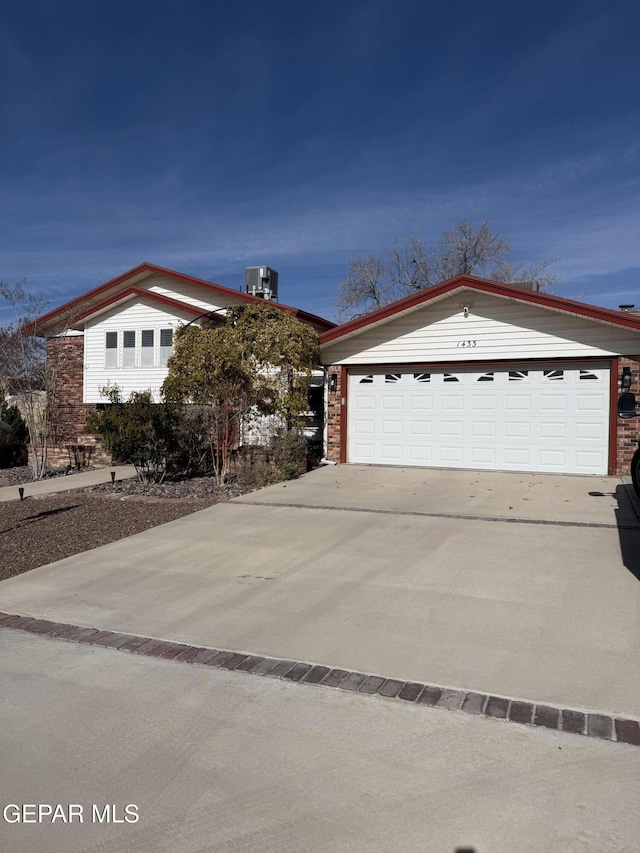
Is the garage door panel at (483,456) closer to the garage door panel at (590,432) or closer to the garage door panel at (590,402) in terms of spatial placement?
the garage door panel at (590,432)

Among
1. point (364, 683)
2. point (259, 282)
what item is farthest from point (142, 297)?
point (364, 683)

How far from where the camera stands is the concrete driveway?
4.16 m

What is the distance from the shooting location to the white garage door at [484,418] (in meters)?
12.6

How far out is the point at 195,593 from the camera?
5.71 meters

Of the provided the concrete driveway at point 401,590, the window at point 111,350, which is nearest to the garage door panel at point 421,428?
the concrete driveway at point 401,590

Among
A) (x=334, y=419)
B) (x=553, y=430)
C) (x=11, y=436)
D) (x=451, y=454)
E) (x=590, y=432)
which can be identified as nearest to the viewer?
(x=590, y=432)

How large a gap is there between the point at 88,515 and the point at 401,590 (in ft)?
19.5

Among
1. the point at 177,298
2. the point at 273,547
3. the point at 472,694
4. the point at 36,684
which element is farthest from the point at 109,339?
the point at 472,694

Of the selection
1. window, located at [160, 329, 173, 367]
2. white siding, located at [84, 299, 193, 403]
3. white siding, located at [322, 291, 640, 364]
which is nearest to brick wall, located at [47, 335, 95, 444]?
white siding, located at [84, 299, 193, 403]

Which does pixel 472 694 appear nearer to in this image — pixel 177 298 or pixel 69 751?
pixel 69 751

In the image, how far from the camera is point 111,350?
17938 mm

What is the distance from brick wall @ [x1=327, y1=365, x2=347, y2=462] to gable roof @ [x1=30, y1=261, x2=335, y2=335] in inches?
82.3

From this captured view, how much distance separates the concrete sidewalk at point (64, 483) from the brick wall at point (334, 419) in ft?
14.5

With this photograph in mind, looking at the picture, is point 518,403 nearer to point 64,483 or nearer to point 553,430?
point 553,430
